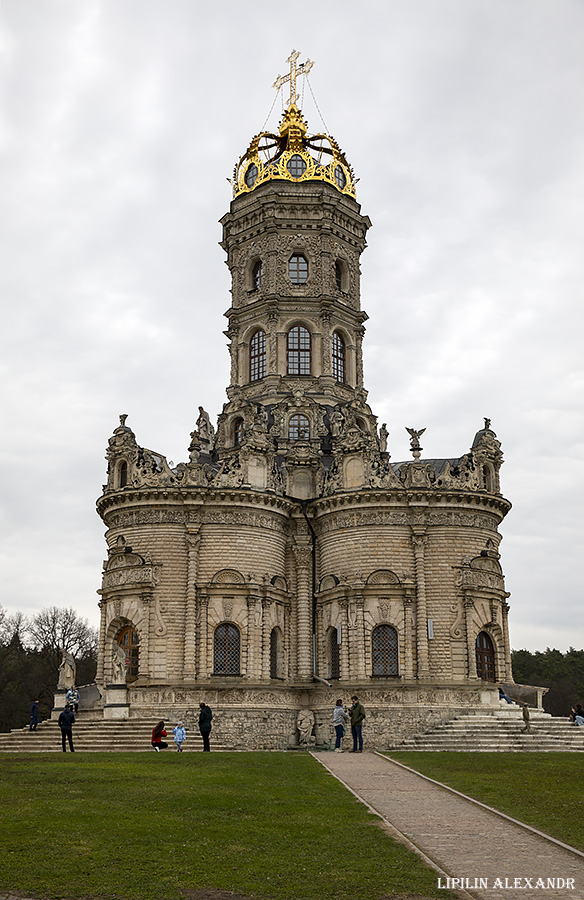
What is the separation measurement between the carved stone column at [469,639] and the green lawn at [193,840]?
70.4 feet

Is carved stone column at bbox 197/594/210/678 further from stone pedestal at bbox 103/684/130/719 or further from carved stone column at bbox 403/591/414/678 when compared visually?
carved stone column at bbox 403/591/414/678

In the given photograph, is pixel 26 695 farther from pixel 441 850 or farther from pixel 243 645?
pixel 441 850

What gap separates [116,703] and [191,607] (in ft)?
17.0

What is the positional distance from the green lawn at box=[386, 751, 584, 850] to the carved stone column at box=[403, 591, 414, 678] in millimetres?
10220

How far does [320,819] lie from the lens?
14.1 meters

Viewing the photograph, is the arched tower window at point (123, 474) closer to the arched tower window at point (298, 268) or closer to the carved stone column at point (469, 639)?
the arched tower window at point (298, 268)

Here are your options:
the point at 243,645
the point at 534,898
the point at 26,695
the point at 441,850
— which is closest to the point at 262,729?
the point at 243,645

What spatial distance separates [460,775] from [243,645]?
19.6 m

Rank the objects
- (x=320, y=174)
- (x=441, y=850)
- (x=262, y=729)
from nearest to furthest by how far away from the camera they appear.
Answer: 1. (x=441, y=850)
2. (x=262, y=729)
3. (x=320, y=174)

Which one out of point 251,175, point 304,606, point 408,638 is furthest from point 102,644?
point 251,175

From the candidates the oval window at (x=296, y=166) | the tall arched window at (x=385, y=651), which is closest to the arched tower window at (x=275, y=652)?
the tall arched window at (x=385, y=651)

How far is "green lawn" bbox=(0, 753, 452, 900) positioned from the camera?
9.78 m

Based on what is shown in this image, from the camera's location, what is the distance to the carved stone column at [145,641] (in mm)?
39469

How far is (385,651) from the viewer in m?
40.7
